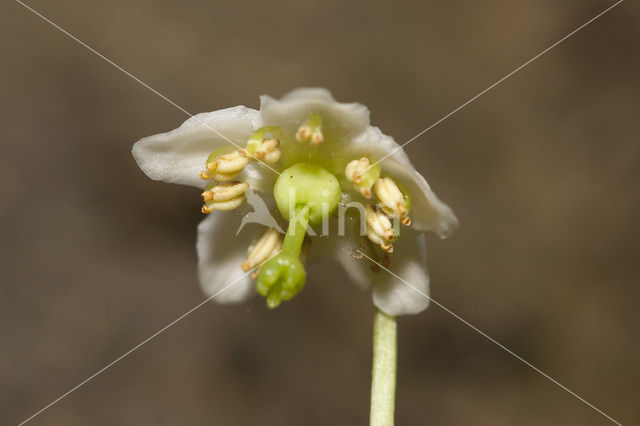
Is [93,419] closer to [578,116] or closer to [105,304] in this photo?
[105,304]

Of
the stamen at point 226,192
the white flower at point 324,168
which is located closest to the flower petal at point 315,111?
the white flower at point 324,168

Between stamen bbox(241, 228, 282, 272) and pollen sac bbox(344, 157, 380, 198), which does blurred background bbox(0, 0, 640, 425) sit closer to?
stamen bbox(241, 228, 282, 272)

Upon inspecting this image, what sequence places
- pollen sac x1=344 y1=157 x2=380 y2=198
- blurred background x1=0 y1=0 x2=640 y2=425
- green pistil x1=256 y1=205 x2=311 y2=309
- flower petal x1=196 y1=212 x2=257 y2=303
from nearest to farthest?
green pistil x1=256 y1=205 x2=311 y2=309 → pollen sac x1=344 y1=157 x2=380 y2=198 → flower petal x1=196 y1=212 x2=257 y2=303 → blurred background x1=0 y1=0 x2=640 y2=425

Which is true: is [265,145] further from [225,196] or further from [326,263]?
[326,263]

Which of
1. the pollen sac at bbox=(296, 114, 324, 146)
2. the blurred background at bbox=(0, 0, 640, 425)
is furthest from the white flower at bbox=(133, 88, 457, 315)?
the blurred background at bbox=(0, 0, 640, 425)

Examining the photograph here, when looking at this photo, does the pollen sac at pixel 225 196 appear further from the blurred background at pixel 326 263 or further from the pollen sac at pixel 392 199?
the blurred background at pixel 326 263

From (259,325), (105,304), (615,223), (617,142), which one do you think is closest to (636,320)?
(615,223)
